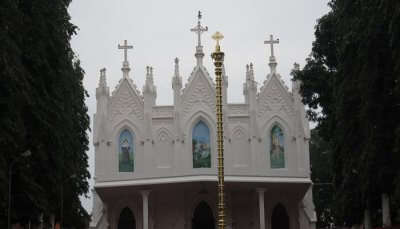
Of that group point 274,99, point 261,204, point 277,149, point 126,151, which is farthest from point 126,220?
point 274,99

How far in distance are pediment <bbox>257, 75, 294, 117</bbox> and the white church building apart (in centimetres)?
6

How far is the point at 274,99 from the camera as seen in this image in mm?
43531

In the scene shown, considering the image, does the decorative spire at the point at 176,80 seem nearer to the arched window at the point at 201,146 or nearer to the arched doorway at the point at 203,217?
the arched window at the point at 201,146

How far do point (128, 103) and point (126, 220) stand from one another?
24.0ft

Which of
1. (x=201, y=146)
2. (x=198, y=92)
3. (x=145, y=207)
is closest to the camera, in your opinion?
(x=145, y=207)

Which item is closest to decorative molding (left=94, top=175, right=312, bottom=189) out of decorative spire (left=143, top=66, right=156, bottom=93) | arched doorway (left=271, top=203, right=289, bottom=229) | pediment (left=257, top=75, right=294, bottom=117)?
arched doorway (left=271, top=203, right=289, bottom=229)

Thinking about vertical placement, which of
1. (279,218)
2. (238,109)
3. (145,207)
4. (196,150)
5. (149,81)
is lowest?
(279,218)

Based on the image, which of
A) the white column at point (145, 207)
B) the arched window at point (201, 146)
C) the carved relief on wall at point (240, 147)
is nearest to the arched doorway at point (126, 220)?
the white column at point (145, 207)

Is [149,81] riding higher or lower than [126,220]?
higher

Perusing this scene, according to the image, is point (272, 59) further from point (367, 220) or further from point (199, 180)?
point (367, 220)

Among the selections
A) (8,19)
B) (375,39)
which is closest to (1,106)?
(8,19)

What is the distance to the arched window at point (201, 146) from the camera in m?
42.1

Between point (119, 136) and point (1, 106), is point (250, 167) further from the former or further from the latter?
point (1, 106)

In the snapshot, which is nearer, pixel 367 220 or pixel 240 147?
pixel 367 220
